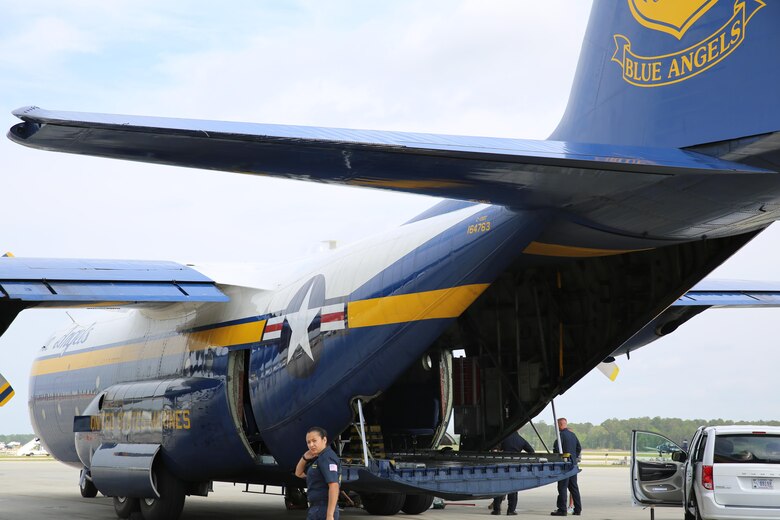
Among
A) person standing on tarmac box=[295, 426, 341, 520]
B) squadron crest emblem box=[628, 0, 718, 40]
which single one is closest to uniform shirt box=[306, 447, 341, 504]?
person standing on tarmac box=[295, 426, 341, 520]

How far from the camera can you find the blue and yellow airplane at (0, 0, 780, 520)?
289 inches

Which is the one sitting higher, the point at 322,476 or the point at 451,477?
the point at 322,476

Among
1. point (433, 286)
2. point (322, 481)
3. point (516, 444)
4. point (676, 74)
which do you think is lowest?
point (516, 444)

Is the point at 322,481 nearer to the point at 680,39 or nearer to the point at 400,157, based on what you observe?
the point at 400,157

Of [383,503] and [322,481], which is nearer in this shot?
[322,481]

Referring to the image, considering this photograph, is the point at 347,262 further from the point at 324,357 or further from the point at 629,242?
the point at 629,242

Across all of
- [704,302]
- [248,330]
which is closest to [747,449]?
[704,302]

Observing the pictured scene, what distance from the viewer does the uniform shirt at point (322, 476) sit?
793 cm

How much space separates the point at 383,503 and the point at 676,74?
956cm

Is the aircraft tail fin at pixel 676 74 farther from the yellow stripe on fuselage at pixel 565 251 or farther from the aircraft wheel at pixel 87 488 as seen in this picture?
the aircraft wheel at pixel 87 488

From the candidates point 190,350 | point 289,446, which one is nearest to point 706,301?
point 289,446

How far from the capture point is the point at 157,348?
49.8 ft

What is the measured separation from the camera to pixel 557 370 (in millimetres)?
12531

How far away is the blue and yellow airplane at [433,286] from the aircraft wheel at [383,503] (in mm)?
46
